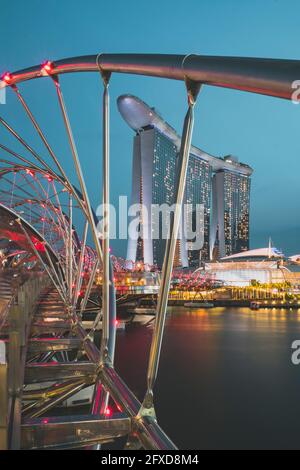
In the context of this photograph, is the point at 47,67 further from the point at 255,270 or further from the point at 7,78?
the point at 255,270

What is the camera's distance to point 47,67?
26.7 ft

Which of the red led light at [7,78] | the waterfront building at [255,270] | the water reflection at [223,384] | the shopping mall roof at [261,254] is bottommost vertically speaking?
the water reflection at [223,384]

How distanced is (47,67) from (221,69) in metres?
5.75

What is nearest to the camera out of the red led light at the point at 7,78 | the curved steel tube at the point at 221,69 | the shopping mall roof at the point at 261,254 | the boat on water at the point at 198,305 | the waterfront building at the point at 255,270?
the curved steel tube at the point at 221,69

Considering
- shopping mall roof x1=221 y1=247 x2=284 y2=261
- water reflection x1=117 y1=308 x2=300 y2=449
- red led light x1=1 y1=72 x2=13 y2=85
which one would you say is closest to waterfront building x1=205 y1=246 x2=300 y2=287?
shopping mall roof x1=221 y1=247 x2=284 y2=261

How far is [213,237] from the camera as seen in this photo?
195625mm

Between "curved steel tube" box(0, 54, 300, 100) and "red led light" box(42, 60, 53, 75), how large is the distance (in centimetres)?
265

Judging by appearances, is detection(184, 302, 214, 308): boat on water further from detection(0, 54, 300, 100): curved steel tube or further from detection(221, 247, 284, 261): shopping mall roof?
detection(0, 54, 300, 100): curved steel tube

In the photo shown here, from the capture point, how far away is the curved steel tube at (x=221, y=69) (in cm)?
263

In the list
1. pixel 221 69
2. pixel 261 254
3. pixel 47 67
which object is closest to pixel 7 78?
pixel 47 67

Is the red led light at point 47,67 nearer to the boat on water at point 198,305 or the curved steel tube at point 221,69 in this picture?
the curved steel tube at point 221,69

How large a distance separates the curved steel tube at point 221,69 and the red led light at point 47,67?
8.71ft

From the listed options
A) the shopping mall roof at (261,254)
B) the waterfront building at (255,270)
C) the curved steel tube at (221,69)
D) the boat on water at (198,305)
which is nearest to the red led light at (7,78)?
the curved steel tube at (221,69)
